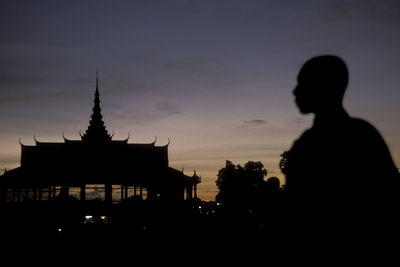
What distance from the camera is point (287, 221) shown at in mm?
1581

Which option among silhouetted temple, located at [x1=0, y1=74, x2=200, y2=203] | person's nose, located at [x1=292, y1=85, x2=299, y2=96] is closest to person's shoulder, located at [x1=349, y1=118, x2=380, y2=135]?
person's nose, located at [x1=292, y1=85, x2=299, y2=96]

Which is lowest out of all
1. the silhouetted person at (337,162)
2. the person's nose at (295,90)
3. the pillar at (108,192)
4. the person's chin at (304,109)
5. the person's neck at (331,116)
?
the pillar at (108,192)

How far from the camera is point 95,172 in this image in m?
30.4

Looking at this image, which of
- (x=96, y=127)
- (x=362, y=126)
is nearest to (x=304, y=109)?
(x=362, y=126)

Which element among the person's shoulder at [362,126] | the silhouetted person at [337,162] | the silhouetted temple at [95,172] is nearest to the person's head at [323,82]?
the silhouetted person at [337,162]

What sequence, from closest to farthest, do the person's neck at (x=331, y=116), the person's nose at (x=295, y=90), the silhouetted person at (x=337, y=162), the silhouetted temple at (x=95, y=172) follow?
the silhouetted person at (x=337, y=162)
the person's neck at (x=331, y=116)
the person's nose at (x=295, y=90)
the silhouetted temple at (x=95, y=172)

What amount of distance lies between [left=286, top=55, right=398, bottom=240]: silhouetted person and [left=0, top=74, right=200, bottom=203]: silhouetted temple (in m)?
28.2

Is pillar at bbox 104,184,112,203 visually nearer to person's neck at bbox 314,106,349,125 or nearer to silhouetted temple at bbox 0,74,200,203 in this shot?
silhouetted temple at bbox 0,74,200,203

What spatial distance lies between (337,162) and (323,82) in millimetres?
387

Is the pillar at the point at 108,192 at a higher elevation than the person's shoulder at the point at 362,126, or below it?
below

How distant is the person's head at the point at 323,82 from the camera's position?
1653mm

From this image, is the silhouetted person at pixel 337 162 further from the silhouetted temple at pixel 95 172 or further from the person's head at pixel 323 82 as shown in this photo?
the silhouetted temple at pixel 95 172

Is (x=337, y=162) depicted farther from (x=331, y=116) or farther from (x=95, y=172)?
(x=95, y=172)

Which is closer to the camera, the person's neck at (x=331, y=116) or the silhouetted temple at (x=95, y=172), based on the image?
the person's neck at (x=331, y=116)
